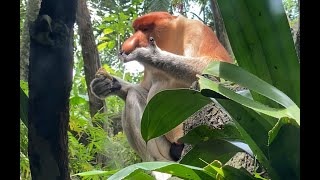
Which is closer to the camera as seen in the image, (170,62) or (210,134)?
(210,134)

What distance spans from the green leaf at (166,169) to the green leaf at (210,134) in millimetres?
158

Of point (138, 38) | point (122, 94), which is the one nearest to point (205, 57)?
point (138, 38)

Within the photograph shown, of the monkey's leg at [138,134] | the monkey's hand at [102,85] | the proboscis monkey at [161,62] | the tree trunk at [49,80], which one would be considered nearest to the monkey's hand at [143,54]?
the proboscis monkey at [161,62]

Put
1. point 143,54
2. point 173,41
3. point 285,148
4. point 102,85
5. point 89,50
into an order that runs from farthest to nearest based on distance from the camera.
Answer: point 89,50
point 173,41
point 102,85
point 143,54
point 285,148

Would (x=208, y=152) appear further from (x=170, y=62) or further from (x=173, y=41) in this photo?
(x=173, y=41)

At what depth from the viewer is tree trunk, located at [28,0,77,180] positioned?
0.95 metres

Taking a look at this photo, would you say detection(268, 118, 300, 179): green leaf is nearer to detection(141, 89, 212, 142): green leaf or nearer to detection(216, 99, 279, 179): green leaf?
detection(216, 99, 279, 179): green leaf

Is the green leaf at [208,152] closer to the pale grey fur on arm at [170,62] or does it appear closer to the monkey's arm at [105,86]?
the pale grey fur on arm at [170,62]

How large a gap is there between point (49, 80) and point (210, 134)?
31 cm

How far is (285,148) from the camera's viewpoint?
0.65 metres

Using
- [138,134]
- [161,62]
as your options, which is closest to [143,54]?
[161,62]

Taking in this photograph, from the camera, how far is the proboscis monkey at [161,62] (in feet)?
9.14
